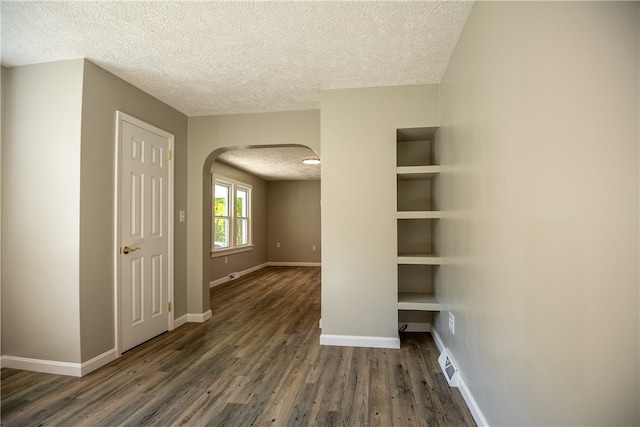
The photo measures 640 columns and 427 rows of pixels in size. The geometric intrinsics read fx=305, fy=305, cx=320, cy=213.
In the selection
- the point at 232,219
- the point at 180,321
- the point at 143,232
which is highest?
the point at 232,219

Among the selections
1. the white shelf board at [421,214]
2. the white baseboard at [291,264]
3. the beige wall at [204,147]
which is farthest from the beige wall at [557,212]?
the white baseboard at [291,264]

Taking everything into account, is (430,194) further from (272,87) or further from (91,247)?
(91,247)

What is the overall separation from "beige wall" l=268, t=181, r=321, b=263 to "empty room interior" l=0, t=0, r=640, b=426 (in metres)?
4.70

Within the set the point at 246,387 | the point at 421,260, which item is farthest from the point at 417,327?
the point at 246,387

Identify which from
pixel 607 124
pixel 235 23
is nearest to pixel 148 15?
pixel 235 23

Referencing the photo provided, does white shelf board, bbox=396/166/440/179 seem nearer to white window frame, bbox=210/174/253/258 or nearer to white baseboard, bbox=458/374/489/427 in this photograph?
white baseboard, bbox=458/374/489/427

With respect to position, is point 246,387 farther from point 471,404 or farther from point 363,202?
point 363,202

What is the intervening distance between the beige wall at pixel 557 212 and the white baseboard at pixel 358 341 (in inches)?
45.9

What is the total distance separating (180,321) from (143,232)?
1197 mm

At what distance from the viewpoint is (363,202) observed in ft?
9.39

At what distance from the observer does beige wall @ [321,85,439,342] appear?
2824 millimetres

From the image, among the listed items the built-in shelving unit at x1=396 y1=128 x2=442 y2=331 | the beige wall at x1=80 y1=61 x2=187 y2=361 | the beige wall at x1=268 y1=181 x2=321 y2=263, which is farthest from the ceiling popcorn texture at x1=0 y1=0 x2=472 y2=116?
the beige wall at x1=268 y1=181 x2=321 y2=263

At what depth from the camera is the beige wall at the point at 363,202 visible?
2824mm

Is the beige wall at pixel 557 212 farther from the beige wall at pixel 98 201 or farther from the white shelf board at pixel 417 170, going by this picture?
the beige wall at pixel 98 201
